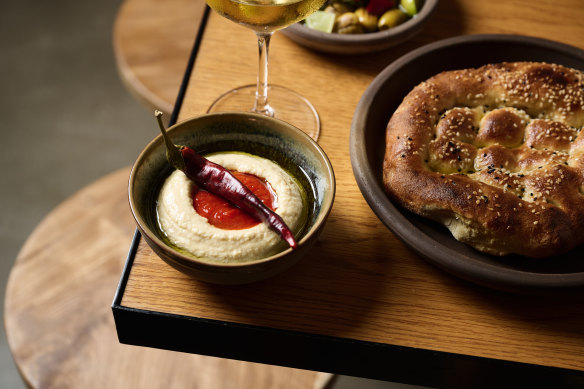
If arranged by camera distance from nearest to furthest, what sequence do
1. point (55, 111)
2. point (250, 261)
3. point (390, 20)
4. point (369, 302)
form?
point (250, 261) < point (369, 302) < point (390, 20) < point (55, 111)

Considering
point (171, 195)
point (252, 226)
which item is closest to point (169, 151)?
point (171, 195)

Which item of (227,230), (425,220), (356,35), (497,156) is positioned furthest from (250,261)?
(356,35)

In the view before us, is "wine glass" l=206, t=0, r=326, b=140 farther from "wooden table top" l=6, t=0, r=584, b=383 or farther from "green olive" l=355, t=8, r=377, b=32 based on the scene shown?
"green olive" l=355, t=8, r=377, b=32

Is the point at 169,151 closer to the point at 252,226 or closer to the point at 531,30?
the point at 252,226

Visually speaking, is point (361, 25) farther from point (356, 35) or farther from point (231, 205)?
point (231, 205)

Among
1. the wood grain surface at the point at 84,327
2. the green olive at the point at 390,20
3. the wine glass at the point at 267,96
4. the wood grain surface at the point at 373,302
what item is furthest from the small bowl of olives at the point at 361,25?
the wood grain surface at the point at 84,327

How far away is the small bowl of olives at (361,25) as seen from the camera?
4.64ft

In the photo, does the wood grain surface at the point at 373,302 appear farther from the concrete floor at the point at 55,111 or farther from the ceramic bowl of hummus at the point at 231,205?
the concrete floor at the point at 55,111

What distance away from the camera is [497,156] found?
1.15 meters

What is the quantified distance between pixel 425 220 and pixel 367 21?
611 mm

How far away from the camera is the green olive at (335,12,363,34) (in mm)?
1479

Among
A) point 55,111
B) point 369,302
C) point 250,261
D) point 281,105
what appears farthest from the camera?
point 55,111

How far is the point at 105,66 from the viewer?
3.38m

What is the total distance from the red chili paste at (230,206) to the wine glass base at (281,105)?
12.4 inches
